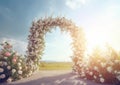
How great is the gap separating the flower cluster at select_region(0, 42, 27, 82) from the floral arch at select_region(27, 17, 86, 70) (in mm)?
2849

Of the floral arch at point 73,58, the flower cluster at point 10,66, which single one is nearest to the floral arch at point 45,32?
the floral arch at point 73,58

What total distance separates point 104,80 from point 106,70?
1.70 feet

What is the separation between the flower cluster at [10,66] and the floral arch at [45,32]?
9.35 ft

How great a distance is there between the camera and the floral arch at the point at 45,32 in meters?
19.6

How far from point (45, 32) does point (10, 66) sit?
5175 millimetres

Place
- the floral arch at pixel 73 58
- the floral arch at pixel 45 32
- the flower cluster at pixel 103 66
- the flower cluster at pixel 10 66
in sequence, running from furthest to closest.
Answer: the floral arch at pixel 45 32, the flower cluster at pixel 10 66, the floral arch at pixel 73 58, the flower cluster at pixel 103 66

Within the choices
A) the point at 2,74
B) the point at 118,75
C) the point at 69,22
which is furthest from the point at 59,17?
the point at 118,75

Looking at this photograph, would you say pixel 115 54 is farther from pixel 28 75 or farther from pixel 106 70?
pixel 28 75

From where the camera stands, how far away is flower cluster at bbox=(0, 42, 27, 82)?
50.9 feet

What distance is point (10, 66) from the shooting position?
15.6m

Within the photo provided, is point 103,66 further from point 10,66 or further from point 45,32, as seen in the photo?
point 45,32

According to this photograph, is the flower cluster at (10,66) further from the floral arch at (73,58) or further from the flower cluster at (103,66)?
the flower cluster at (103,66)

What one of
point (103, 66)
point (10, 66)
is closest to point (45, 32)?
point (10, 66)

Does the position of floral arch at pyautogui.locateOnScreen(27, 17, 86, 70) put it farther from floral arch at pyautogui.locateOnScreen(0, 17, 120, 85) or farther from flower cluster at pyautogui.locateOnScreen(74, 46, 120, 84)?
flower cluster at pyautogui.locateOnScreen(74, 46, 120, 84)
